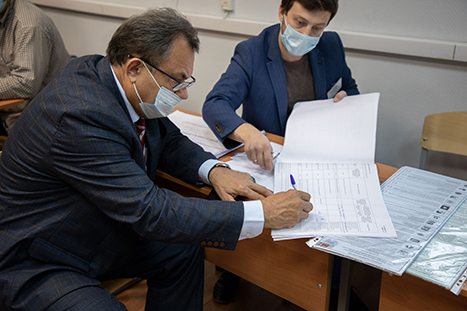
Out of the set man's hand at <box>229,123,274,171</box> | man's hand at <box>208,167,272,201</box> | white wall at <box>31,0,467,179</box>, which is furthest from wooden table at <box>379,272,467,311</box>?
white wall at <box>31,0,467,179</box>

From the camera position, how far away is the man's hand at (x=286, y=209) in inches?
38.0

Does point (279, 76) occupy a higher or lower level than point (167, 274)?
higher

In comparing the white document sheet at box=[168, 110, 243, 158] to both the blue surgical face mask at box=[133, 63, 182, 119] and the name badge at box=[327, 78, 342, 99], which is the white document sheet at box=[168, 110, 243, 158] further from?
the name badge at box=[327, 78, 342, 99]

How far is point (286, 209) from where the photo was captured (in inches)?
38.4

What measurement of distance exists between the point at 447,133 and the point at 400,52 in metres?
0.52

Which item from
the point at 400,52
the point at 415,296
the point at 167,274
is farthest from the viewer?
the point at 400,52

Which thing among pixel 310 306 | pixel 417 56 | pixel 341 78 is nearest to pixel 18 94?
pixel 341 78

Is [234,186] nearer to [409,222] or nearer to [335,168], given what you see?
[335,168]

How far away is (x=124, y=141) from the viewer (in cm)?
99

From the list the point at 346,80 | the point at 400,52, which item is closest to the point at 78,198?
the point at 346,80

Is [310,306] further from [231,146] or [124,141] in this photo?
[124,141]

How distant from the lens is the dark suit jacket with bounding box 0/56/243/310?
93 cm

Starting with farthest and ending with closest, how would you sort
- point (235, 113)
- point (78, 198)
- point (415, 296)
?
point (235, 113) < point (78, 198) < point (415, 296)

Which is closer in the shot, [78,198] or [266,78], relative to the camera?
[78,198]
